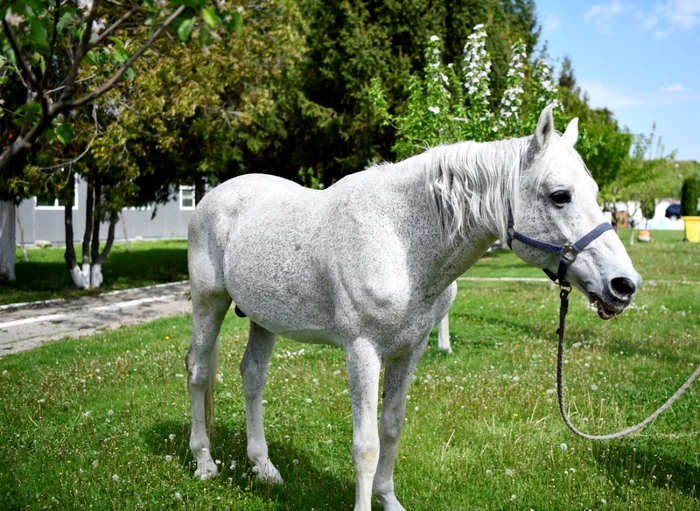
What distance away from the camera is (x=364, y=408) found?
3496mm

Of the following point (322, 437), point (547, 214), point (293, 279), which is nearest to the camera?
point (547, 214)

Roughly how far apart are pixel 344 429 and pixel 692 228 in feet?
111

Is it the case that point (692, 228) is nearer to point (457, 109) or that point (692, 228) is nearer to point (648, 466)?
point (457, 109)

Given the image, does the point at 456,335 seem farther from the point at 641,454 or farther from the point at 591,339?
the point at 641,454

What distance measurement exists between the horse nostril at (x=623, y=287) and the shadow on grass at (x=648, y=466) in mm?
2011

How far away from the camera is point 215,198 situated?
4.83 m

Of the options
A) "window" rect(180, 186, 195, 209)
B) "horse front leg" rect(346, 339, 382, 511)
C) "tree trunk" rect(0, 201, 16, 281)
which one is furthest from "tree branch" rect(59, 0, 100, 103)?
"window" rect(180, 186, 195, 209)

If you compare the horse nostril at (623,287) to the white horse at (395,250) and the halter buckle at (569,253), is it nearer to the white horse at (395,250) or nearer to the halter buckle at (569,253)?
the white horse at (395,250)

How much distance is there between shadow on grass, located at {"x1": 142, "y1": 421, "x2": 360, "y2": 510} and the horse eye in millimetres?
2462

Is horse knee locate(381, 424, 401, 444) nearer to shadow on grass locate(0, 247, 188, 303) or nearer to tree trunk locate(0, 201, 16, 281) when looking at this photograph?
shadow on grass locate(0, 247, 188, 303)

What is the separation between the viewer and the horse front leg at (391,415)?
12.5 feet

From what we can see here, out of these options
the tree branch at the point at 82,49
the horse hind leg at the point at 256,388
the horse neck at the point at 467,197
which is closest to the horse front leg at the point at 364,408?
the horse neck at the point at 467,197

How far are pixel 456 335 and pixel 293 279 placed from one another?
596 cm

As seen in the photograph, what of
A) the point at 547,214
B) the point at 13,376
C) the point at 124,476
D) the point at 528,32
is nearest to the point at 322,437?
the point at 124,476
